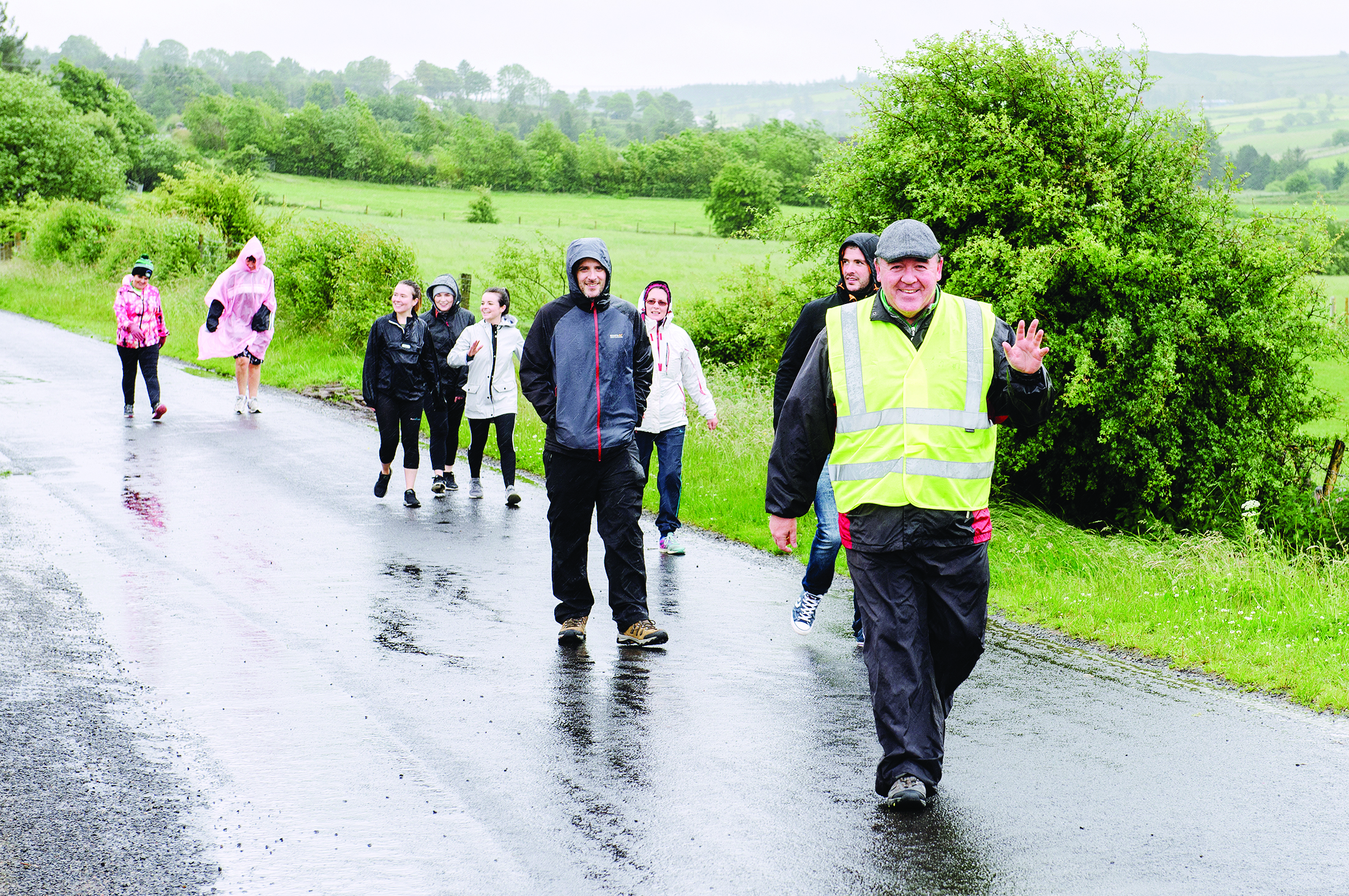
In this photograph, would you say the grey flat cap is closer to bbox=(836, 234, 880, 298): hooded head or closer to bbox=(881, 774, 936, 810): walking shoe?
bbox=(836, 234, 880, 298): hooded head

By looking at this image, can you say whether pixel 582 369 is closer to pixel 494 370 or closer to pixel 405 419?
pixel 494 370

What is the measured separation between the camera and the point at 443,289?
11.1m

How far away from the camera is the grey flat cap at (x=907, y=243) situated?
4.82 m

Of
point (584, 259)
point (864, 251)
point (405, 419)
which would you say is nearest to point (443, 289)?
point (405, 419)

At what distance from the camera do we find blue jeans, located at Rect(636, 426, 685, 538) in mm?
9312

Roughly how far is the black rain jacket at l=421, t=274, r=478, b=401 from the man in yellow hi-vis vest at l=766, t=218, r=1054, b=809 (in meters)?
6.72

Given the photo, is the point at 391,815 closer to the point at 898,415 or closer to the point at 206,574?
the point at 898,415

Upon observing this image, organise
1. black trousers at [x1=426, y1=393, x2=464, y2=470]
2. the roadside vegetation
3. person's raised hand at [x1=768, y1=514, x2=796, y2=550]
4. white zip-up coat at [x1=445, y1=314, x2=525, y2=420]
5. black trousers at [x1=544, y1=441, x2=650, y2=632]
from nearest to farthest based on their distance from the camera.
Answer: person's raised hand at [x1=768, y1=514, x2=796, y2=550], black trousers at [x1=544, y1=441, x2=650, y2=632], the roadside vegetation, white zip-up coat at [x1=445, y1=314, x2=525, y2=420], black trousers at [x1=426, y1=393, x2=464, y2=470]

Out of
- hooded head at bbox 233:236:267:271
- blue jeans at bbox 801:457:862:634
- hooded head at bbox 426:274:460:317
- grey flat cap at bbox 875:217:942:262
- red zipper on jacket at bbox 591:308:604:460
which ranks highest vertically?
grey flat cap at bbox 875:217:942:262

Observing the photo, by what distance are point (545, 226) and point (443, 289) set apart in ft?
227

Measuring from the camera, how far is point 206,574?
26.8ft

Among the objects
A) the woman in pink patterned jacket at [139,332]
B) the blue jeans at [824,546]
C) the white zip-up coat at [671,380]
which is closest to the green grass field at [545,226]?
the woman in pink patterned jacket at [139,332]

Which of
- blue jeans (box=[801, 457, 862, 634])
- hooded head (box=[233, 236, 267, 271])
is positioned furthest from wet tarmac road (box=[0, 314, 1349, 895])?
hooded head (box=[233, 236, 267, 271])

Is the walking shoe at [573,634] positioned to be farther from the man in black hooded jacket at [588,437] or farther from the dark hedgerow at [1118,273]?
the dark hedgerow at [1118,273]
